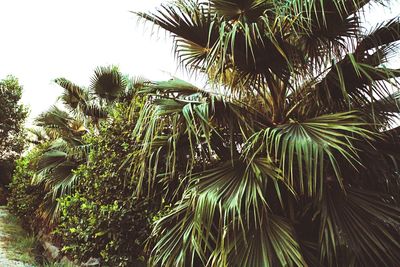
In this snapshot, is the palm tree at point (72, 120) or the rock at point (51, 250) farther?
the rock at point (51, 250)

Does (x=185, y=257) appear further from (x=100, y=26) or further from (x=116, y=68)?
(x=100, y=26)

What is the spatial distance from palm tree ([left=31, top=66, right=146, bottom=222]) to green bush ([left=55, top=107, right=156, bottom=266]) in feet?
2.92

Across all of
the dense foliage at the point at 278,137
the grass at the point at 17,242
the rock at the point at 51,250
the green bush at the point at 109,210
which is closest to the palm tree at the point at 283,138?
the dense foliage at the point at 278,137

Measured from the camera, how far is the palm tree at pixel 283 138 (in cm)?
259

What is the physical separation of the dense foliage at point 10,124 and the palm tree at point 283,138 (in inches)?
439

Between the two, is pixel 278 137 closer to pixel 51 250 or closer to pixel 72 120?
pixel 72 120

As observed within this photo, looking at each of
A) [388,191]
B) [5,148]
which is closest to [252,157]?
[388,191]

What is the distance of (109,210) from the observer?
438 cm

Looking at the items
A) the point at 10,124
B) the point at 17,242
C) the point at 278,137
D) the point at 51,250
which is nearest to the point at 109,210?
the point at 278,137

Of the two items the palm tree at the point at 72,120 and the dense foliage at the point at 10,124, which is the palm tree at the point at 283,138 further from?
the dense foliage at the point at 10,124

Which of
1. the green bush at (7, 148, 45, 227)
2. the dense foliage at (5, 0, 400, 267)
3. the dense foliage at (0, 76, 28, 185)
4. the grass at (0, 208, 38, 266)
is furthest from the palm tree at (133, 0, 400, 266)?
the dense foliage at (0, 76, 28, 185)

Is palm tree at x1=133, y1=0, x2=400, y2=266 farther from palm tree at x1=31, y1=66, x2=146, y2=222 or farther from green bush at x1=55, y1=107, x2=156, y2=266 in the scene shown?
palm tree at x1=31, y1=66, x2=146, y2=222

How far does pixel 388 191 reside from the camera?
2.97 m

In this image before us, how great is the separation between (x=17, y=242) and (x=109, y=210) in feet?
13.7
